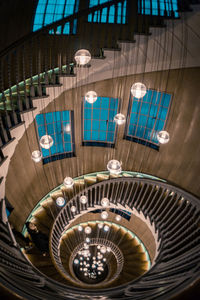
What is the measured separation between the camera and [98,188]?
31.4 ft

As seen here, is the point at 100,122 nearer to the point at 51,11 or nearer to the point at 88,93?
the point at 51,11

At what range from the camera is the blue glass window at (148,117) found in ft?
30.0

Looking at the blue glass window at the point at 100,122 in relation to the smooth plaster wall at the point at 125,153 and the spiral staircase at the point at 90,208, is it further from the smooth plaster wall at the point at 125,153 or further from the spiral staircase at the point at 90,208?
the spiral staircase at the point at 90,208

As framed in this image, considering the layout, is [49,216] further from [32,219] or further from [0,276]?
[0,276]

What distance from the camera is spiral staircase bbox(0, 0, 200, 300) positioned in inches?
148

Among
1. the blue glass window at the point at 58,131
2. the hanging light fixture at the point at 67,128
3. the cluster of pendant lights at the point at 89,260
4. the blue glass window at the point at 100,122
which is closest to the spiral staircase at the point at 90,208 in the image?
the cluster of pendant lights at the point at 89,260

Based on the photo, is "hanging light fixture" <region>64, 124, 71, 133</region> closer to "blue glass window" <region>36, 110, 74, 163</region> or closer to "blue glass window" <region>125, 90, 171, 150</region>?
"blue glass window" <region>36, 110, 74, 163</region>

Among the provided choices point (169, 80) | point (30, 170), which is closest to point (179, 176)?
point (169, 80)

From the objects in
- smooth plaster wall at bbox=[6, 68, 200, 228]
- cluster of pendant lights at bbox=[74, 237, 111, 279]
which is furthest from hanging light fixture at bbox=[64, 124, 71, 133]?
cluster of pendant lights at bbox=[74, 237, 111, 279]

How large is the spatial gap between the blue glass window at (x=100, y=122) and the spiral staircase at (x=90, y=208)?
1993 mm

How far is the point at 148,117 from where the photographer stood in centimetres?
980

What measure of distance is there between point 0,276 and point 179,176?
28.7ft

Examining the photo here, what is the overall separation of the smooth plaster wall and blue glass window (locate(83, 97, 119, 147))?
36 centimetres

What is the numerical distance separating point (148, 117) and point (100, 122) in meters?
2.35
